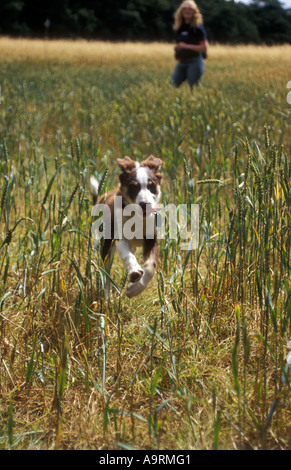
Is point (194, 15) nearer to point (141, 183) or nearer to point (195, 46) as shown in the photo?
point (195, 46)

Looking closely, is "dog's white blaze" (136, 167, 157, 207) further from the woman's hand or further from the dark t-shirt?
the dark t-shirt

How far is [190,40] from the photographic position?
8891 mm

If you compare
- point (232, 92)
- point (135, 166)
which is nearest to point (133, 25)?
point (232, 92)

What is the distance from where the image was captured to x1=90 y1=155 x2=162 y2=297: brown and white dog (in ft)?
9.95

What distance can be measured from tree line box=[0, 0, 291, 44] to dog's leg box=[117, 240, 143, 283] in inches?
1566

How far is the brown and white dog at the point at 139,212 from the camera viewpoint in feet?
9.95

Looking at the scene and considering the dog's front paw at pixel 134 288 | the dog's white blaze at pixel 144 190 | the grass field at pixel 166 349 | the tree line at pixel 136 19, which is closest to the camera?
the grass field at pixel 166 349

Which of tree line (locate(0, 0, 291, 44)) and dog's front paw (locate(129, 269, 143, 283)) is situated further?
tree line (locate(0, 0, 291, 44))

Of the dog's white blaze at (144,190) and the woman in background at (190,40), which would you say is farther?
the woman in background at (190,40)

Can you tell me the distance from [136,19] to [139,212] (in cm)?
4838

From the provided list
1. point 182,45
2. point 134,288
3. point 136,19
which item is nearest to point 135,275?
point 134,288

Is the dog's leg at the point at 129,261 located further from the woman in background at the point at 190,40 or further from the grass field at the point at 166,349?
the woman in background at the point at 190,40

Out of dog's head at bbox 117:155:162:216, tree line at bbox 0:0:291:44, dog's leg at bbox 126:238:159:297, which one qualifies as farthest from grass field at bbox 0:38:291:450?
tree line at bbox 0:0:291:44

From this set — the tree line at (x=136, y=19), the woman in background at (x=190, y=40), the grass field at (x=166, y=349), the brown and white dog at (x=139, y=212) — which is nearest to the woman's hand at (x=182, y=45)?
the woman in background at (x=190, y=40)
